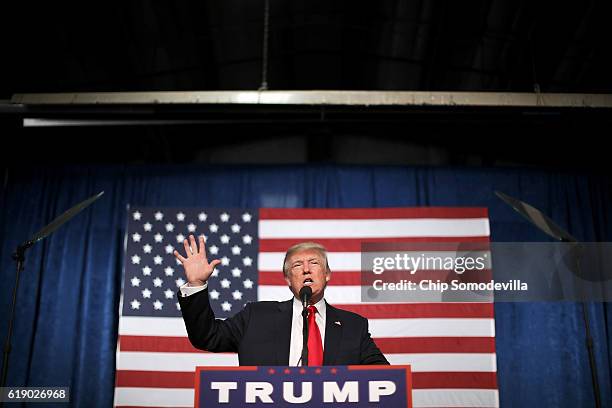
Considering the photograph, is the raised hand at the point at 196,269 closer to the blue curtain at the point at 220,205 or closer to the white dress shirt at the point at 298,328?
the white dress shirt at the point at 298,328

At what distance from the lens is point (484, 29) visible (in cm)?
581

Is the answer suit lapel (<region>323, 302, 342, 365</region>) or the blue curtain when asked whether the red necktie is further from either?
the blue curtain

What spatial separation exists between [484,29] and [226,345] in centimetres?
434

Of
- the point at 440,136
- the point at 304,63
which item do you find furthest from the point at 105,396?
the point at 440,136

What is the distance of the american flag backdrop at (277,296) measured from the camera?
5203mm

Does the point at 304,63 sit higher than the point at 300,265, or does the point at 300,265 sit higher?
the point at 304,63

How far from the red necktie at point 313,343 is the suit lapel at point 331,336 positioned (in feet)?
0.08

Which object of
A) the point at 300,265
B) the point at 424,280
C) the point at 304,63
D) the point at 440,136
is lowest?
the point at 300,265

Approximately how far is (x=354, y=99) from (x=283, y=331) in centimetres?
219

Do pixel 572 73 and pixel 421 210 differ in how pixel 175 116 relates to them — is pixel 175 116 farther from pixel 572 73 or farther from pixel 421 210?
pixel 572 73

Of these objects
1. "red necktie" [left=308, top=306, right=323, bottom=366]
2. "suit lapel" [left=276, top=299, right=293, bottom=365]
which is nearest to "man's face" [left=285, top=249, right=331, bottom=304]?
"suit lapel" [left=276, top=299, right=293, bottom=365]

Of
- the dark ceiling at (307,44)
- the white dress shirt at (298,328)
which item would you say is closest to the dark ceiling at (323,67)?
the dark ceiling at (307,44)

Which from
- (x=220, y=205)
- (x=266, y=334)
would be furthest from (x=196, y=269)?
(x=220, y=205)

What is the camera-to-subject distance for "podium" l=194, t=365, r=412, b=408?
206 cm
